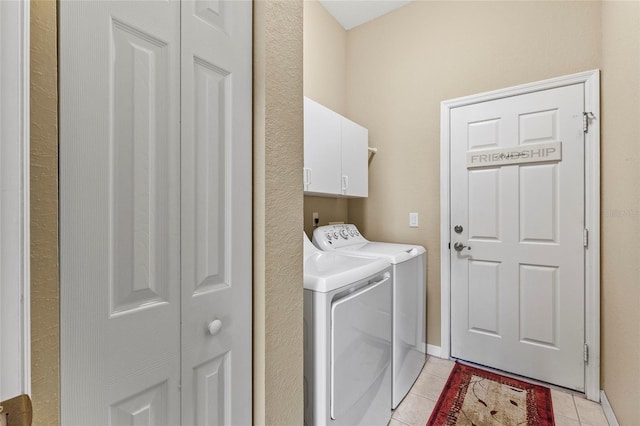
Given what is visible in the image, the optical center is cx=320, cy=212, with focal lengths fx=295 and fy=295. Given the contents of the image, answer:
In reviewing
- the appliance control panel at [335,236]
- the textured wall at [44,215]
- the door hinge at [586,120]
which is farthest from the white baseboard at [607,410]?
the textured wall at [44,215]

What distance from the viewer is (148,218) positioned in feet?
2.10

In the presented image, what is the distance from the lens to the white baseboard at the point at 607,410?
64.0 inches

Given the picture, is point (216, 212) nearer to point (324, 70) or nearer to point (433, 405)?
point (433, 405)

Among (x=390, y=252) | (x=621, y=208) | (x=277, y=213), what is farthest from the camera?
(x=390, y=252)

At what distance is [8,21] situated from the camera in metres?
0.44

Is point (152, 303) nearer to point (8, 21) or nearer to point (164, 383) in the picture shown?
point (164, 383)

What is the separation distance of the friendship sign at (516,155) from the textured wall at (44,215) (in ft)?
8.05

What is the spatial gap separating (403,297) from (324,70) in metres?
2.03

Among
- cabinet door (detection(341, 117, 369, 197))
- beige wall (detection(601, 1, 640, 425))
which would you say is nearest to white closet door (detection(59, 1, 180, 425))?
cabinet door (detection(341, 117, 369, 197))

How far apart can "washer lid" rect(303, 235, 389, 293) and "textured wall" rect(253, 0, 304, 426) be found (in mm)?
199

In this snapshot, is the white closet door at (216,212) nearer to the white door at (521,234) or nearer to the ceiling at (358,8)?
the white door at (521,234)

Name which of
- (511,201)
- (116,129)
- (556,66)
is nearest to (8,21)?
(116,129)

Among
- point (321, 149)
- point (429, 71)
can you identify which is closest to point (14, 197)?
point (321, 149)

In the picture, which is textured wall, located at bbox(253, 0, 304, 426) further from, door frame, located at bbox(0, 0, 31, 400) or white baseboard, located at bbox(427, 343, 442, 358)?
white baseboard, located at bbox(427, 343, 442, 358)
